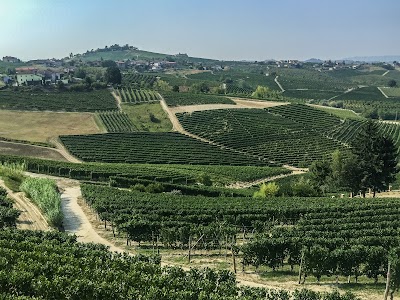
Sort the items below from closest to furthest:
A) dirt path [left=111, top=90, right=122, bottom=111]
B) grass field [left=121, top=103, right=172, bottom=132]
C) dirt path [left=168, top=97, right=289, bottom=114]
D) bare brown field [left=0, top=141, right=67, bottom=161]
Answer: bare brown field [left=0, top=141, right=67, bottom=161], grass field [left=121, top=103, right=172, bottom=132], dirt path [left=168, top=97, right=289, bottom=114], dirt path [left=111, top=90, right=122, bottom=111]

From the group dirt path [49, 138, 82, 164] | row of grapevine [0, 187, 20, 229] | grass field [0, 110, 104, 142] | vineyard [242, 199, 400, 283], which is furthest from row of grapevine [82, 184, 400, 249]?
grass field [0, 110, 104, 142]

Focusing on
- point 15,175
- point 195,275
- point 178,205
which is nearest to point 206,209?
point 178,205

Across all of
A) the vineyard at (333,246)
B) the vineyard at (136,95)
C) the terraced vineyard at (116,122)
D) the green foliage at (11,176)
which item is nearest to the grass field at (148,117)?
the terraced vineyard at (116,122)

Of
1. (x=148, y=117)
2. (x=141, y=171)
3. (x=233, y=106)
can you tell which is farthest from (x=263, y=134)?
(x=141, y=171)

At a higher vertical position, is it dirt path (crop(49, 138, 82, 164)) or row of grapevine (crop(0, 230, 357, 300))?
row of grapevine (crop(0, 230, 357, 300))

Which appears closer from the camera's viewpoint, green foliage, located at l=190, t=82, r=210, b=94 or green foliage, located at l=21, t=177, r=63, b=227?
green foliage, located at l=21, t=177, r=63, b=227

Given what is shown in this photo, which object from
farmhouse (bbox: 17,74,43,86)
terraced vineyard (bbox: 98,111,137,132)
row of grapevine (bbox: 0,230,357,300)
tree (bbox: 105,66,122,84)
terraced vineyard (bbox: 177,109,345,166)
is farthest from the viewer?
farmhouse (bbox: 17,74,43,86)

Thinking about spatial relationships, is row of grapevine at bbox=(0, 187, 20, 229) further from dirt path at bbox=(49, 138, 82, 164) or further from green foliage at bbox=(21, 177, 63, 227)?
dirt path at bbox=(49, 138, 82, 164)
